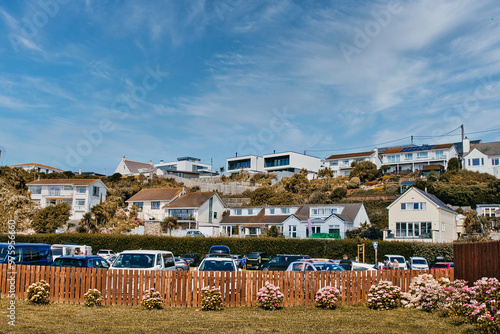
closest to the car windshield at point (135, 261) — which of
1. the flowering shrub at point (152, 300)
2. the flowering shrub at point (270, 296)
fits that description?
the flowering shrub at point (152, 300)

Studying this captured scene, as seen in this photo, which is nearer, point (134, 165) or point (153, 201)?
point (153, 201)

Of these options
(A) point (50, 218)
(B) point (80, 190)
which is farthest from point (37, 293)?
(B) point (80, 190)

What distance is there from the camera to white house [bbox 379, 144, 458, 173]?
279ft

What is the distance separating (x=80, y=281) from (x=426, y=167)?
260 ft

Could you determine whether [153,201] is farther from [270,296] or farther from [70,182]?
[270,296]

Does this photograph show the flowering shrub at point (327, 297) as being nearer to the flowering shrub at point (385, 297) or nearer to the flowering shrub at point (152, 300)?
the flowering shrub at point (385, 297)

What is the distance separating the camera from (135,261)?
57.0 feet

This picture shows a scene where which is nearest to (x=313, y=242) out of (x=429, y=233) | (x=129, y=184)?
(x=429, y=233)

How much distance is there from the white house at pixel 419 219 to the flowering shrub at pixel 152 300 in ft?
130

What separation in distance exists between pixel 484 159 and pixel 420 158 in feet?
43.3

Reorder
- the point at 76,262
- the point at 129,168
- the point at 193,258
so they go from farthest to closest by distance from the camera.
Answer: the point at 129,168, the point at 193,258, the point at 76,262

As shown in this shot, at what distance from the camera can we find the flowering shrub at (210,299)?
48.4 feet

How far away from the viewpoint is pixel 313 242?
4388 cm

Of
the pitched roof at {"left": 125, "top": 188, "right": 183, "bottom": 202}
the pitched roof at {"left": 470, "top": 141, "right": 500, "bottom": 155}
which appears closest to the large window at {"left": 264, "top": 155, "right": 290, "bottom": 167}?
the pitched roof at {"left": 125, "top": 188, "right": 183, "bottom": 202}
